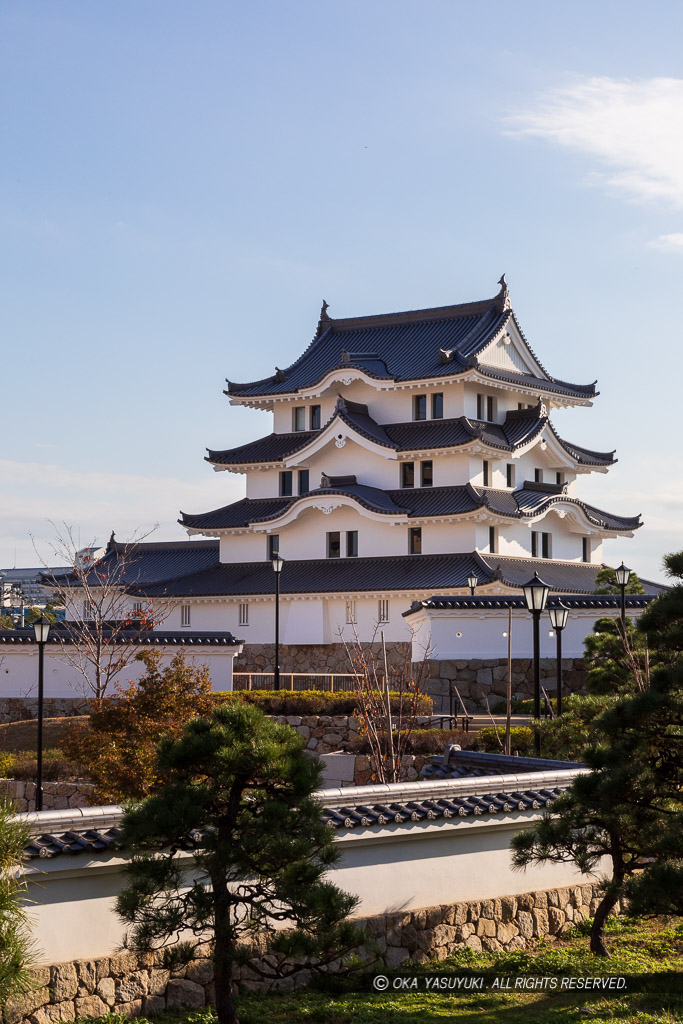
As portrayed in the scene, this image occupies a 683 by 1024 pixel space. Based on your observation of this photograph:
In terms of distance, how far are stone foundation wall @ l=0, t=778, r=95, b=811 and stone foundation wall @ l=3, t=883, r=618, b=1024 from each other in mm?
11040

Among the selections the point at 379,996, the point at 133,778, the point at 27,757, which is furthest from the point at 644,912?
the point at 27,757

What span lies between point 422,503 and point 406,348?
7351 millimetres

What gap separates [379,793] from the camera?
1126 cm

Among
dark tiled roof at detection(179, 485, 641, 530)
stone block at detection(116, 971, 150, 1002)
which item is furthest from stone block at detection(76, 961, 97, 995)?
dark tiled roof at detection(179, 485, 641, 530)

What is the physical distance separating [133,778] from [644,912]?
1036cm

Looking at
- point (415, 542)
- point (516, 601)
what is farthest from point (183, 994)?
point (415, 542)

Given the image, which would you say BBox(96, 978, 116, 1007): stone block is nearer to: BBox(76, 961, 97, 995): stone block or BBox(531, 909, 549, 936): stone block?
BBox(76, 961, 97, 995): stone block

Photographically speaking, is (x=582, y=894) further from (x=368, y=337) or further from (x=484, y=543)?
(x=368, y=337)

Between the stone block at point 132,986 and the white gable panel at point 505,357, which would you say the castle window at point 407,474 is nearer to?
the white gable panel at point 505,357

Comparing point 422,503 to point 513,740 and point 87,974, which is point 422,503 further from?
point 87,974

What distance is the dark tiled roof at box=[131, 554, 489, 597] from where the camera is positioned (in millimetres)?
39125

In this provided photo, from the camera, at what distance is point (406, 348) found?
45.9 metres

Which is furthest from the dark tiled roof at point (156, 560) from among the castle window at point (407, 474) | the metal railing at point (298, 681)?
the metal railing at point (298, 681)

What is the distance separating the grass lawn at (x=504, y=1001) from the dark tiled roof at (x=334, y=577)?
25.7 m
